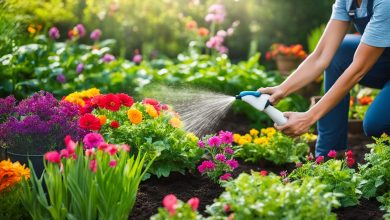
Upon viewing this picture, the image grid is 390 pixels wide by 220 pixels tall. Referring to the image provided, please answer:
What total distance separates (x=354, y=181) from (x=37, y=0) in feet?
17.3

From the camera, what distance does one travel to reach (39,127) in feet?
9.69

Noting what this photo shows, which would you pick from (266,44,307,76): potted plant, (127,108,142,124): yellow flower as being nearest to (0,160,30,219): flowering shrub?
(127,108,142,124): yellow flower

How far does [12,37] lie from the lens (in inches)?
188

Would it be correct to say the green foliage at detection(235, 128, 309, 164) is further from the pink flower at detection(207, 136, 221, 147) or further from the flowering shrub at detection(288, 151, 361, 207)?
the flowering shrub at detection(288, 151, 361, 207)

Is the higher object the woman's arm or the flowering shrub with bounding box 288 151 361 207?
the woman's arm

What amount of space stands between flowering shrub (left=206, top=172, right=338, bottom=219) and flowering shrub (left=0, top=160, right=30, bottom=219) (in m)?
0.93

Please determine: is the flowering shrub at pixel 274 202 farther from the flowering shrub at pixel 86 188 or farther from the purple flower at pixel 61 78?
the purple flower at pixel 61 78

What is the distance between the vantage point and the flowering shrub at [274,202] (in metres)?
2.27

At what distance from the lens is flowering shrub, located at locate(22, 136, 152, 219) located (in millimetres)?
2553

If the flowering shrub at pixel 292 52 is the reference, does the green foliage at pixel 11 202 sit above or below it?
above

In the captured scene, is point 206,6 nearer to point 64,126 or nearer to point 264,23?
point 264,23

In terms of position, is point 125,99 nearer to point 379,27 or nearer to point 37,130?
point 37,130

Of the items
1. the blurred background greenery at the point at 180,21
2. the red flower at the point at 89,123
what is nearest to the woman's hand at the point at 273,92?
the red flower at the point at 89,123

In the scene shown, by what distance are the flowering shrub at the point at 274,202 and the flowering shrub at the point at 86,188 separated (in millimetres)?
434
